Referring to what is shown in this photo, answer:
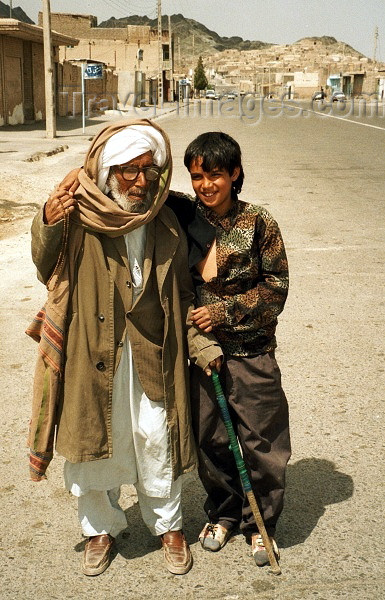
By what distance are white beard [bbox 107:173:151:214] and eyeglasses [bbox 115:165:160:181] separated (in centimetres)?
3

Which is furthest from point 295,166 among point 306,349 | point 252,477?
point 252,477

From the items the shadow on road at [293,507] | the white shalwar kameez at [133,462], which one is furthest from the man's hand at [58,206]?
the shadow on road at [293,507]

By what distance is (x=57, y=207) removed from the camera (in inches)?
88.3

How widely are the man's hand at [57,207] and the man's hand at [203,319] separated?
56 centimetres

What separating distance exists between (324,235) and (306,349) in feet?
11.5

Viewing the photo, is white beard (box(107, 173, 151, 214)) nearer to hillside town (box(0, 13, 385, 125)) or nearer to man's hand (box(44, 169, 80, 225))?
man's hand (box(44, 169, 80, 225))

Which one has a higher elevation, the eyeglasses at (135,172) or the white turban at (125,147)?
the white turban at (125,147)

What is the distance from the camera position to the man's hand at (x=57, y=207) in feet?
7.35

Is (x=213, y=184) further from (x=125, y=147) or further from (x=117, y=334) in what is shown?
(x=117, y=334)

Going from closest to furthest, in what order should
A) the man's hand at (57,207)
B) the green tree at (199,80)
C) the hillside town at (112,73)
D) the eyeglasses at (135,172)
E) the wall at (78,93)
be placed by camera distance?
the man's hand at (57,207), the eyeglasses at (135,172), the hillside town at (112,73), the wall at (78,93), the green tree at (199,80)

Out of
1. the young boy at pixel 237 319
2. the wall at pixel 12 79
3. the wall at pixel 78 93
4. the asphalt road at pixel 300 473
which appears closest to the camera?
the young boy at pixel 237 319

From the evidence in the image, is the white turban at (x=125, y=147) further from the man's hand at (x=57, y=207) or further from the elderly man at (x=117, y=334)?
the man's hand at (x=57, y=207)

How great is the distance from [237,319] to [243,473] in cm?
55

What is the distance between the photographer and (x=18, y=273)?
260 inches
